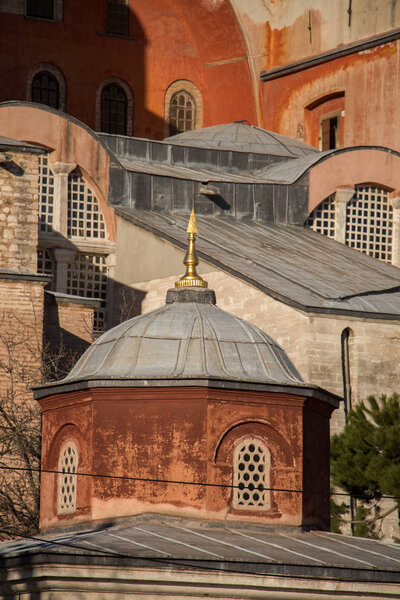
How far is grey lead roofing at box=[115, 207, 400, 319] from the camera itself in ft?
118

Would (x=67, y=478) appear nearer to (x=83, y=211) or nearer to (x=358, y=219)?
(x=83, y=211)

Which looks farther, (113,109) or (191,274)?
(113,109)

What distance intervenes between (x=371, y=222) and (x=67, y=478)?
1974cm

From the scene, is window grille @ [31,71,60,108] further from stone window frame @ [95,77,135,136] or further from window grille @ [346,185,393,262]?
window grille @ [346,185,393,262]

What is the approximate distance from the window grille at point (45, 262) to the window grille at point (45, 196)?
0.47 meters

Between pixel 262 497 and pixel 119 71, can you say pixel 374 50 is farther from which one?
pixel 262 497

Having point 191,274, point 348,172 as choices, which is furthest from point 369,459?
point 348,172

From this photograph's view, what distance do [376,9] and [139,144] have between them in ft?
23.2

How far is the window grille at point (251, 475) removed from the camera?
78.4 feet

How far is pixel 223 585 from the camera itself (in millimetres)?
22141

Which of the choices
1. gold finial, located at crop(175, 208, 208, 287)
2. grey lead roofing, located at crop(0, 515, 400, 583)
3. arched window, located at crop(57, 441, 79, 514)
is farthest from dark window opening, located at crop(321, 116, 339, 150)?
grey lead roofing, located at crop(0, 515, 400, 583)

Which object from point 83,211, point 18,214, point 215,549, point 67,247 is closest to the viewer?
point 215,549

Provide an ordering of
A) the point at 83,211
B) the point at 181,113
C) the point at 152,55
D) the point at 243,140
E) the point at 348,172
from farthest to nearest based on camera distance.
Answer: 1. the point at 181,113
2. the point at 152,55
3. the point at 243,140
4. the point at 348,172
5. the point at 83,211

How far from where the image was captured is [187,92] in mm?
49781
